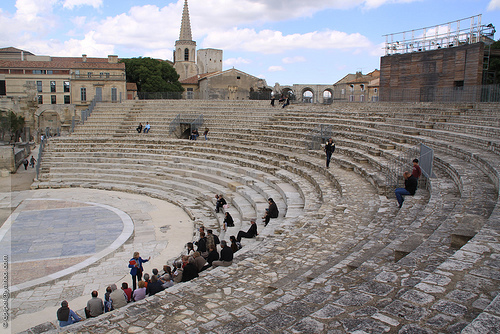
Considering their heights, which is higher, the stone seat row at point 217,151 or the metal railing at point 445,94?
the metal railing at point 445,94

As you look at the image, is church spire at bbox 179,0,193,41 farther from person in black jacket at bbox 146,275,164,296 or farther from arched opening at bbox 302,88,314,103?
person in black jacket at bbox 146,275,164,296

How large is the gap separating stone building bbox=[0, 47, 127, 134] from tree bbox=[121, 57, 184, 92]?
5.86 metres

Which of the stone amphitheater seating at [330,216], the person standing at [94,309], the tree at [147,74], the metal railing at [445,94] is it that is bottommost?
the person standing at [94,309]

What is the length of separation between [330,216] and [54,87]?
43.2 meters

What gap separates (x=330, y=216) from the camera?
834cm

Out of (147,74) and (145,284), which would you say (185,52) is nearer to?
(147,74)

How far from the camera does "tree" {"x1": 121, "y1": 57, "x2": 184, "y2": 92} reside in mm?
48656

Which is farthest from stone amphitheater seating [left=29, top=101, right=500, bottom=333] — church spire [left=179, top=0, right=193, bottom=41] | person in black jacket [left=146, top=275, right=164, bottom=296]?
church spire [left=179, top=0, right=193, bottom=41]

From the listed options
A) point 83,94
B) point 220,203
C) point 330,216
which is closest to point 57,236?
point 220,203

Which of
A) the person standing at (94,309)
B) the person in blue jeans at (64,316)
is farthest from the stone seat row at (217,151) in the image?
the person in blue jeans at (64,316)

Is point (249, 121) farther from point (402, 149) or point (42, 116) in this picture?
point (42, 116)

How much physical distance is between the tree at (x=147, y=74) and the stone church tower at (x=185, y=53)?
2438 centimetres

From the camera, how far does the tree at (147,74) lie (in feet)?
160

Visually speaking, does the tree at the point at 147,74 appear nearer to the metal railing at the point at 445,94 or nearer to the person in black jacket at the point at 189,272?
the metal railing at the point at 445,94
